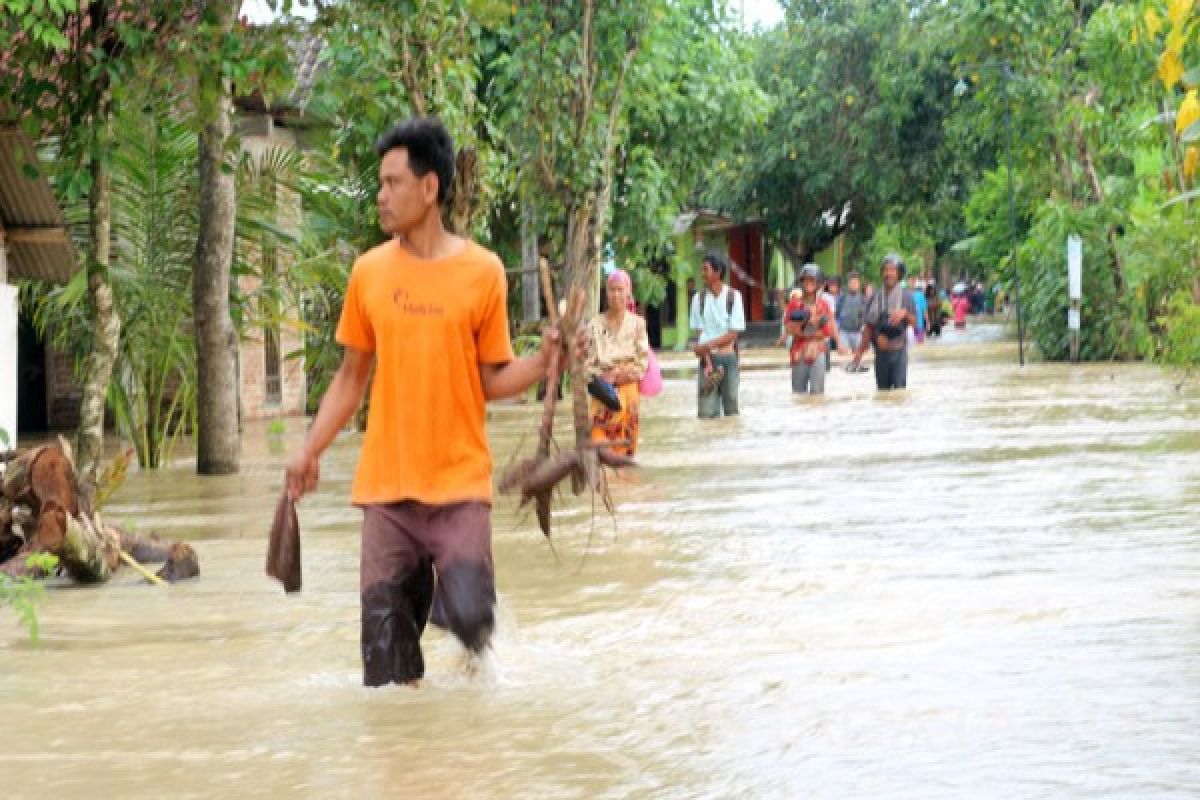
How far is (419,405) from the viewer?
7.41 meters

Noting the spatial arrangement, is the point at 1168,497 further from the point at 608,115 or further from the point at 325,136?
the point at 608,115

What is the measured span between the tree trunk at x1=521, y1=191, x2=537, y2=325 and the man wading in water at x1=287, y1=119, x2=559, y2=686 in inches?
1013

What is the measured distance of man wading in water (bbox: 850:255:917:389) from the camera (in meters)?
27.9

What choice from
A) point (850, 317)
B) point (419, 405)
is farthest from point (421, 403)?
point (850, 317)

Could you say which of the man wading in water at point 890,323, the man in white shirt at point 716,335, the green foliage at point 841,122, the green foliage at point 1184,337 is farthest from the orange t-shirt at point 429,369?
the green foliage at point 841,122

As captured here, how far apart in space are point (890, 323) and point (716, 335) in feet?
15.9

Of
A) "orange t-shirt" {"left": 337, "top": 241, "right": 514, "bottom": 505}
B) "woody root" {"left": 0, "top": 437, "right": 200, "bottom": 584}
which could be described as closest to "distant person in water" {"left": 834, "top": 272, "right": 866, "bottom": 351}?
"woody root" {"left": 0, "top": 437, "right": 200, "bottom": 584}

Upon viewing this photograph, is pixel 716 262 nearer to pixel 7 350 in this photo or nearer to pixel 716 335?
pixel 716 335

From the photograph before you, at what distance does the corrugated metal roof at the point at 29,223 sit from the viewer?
16250mm

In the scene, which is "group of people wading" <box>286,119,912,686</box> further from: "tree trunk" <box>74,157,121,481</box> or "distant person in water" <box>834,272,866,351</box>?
"distant person in water" <box>834,272,866,351</box>

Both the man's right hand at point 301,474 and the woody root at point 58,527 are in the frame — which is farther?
the woody root at point 58,527

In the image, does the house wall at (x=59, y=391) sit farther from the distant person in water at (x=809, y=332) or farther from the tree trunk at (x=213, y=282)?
the tree trunk at (x=213, y=282)

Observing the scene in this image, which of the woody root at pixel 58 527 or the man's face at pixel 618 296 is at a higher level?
the man's face at pixel 618 296

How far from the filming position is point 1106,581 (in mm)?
10336
